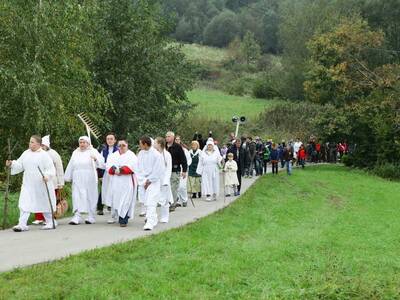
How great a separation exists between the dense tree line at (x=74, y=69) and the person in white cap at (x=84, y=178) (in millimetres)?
3112

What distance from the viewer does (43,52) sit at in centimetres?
1856

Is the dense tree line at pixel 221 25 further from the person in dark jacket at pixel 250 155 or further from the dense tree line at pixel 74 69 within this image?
the dense tree line at pixel 74 69

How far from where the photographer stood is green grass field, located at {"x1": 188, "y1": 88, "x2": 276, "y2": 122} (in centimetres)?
6231

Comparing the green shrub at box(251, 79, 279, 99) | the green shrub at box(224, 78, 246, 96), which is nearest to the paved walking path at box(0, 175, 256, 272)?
the green shrub at box(251, 79, 279, 99)

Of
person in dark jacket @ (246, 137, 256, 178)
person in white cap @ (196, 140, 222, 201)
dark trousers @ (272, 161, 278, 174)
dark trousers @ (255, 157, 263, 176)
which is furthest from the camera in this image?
dark trousers @ (272, 161, 278, 174)

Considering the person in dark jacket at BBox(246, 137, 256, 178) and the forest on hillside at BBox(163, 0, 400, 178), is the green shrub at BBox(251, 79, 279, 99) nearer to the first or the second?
the forest on hillside at BBox(163, 0, 400, 178)

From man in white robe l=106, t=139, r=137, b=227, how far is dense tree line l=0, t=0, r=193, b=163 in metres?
3.71

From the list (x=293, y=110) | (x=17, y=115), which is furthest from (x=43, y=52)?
(x=293, y=110)

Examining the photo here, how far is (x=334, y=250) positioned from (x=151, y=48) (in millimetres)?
17555

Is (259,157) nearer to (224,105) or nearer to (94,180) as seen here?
(94,180)

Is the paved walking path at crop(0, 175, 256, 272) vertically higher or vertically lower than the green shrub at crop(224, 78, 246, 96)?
lower

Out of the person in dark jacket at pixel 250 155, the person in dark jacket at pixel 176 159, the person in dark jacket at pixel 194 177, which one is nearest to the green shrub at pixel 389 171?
the person in dark jacket at pixel 250 155

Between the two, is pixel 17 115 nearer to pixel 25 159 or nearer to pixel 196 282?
pixel 25 159

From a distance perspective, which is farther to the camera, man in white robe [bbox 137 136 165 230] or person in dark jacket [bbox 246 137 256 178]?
person in dark jacket [bbox 246 137 256 178]
